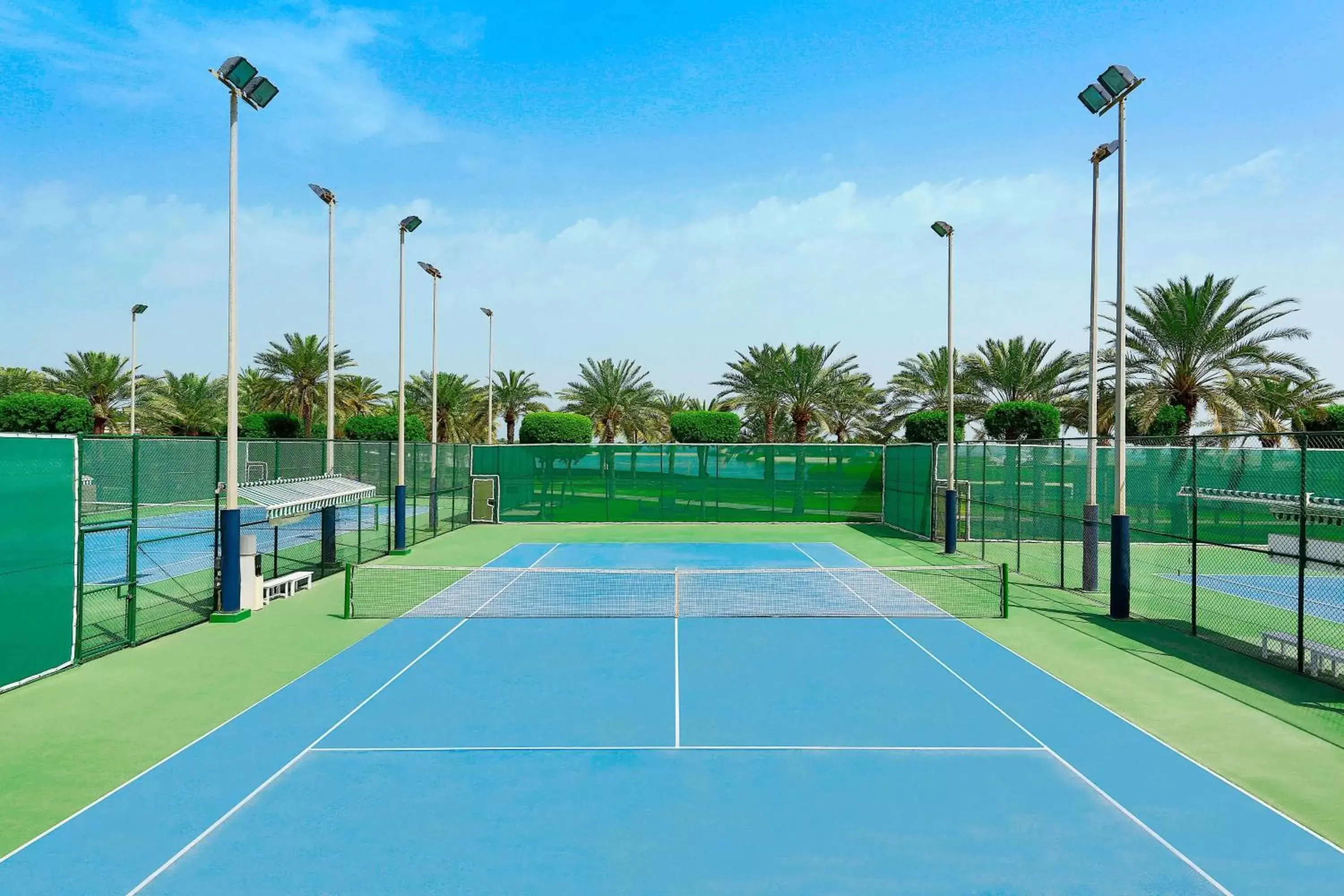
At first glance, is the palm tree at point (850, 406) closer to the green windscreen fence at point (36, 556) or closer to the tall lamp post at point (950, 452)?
the tall lamp post at point (950, 452)

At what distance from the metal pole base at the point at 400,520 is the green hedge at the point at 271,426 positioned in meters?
28.2

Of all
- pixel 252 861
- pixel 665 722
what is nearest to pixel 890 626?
pixel 665 722

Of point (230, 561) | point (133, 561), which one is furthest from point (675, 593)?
point (133, 561)

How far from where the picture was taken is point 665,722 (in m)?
9.07

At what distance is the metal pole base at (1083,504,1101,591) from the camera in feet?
54.0

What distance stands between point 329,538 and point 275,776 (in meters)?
12.8

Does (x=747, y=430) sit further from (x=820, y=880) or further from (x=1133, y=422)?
(x=820, y=880)

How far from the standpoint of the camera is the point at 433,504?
27.8 m

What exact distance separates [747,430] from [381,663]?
4306cm

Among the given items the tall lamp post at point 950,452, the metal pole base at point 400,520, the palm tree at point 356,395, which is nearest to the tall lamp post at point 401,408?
the metal pole base at point 400,520

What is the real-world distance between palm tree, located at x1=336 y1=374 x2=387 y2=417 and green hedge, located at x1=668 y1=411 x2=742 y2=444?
775 inches

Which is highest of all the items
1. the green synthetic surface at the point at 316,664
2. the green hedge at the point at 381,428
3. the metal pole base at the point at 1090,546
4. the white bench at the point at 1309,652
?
the green hedge at the point at 381,428

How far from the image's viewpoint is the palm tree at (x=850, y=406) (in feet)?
145

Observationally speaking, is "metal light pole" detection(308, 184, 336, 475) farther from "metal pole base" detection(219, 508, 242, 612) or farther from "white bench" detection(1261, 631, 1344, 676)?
"white bench" detection(1261, 631, 1344, 676)
